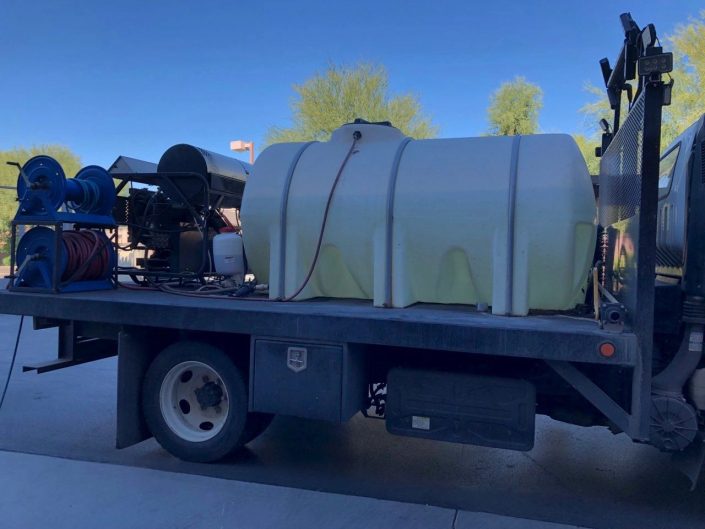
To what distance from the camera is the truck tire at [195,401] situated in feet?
14.8

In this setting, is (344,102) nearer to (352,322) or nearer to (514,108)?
(514,108)

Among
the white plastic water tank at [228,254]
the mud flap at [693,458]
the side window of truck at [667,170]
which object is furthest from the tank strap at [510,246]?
the white plastic water tank at [228,254]

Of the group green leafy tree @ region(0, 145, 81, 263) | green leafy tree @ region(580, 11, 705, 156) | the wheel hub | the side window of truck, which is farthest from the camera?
green leafy tree @ region(0, 145, 81, 263)

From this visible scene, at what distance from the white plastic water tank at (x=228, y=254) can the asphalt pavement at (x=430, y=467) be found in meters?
1.56

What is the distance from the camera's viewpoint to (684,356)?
3570mm

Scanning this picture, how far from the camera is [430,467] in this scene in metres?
4.79

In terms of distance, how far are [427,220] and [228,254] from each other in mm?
2008

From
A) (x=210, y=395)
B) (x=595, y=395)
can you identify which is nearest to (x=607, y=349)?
(x=595, y=395)

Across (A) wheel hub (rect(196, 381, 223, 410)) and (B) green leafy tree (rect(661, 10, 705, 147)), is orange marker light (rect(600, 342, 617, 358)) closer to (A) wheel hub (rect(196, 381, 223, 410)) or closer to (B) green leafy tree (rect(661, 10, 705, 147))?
(A) wheel hub (rect(196, 381, 223, 410))

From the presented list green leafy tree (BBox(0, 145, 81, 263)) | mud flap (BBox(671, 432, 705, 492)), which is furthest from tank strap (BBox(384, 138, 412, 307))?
green leafy tree (BBox(0, 145, 81, 263))

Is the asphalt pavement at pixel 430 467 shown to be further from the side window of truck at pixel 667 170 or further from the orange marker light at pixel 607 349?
the side window of truck at pixel 667 170

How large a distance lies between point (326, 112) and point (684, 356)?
22027 mm

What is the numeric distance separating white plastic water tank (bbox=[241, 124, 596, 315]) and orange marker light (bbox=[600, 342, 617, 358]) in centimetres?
87

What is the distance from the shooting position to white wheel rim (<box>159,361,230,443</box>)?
4699 mm
